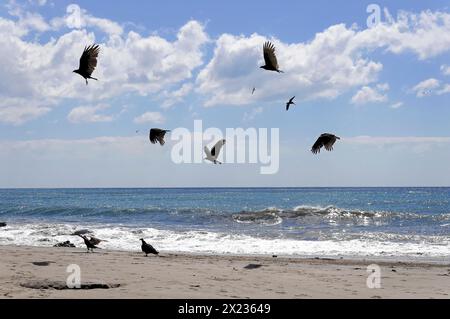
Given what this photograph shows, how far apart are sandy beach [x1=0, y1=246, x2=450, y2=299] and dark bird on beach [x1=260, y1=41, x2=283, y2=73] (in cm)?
342

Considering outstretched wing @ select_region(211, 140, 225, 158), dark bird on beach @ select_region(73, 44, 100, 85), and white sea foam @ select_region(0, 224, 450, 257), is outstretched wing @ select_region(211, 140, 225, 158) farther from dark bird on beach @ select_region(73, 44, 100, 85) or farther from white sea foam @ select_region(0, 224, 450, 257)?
white sea foam @ select_region(0, 224, 450, 257)

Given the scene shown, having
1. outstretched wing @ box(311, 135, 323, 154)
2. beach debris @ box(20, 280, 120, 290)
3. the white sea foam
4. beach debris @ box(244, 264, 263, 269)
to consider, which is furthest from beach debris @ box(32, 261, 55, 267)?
the white sea foam

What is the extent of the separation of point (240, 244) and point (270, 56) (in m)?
10.3

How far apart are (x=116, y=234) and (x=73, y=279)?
527 inches

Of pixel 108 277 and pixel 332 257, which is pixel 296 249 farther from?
pixel 108 277

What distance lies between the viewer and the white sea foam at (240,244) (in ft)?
54.5

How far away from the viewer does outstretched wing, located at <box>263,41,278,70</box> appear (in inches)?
370

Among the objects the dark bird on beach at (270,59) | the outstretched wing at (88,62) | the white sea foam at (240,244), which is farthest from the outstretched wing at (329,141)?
the white sea foam at (240,244)

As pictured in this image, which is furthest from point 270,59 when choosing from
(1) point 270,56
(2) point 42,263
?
(2) point 42,263

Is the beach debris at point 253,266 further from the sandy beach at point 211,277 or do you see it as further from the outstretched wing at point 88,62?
the outstretched wing at point 88,62

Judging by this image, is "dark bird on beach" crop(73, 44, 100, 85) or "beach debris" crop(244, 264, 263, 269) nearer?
"dark bird on beach" crop(73, 44, 100, 85)

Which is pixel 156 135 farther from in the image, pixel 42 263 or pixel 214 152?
pixel 42 263

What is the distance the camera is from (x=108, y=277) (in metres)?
9.49

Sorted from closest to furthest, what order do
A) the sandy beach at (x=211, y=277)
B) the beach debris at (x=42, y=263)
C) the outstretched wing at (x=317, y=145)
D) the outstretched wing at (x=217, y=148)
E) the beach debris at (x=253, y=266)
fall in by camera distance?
1. the sandy beach at (x=211, y=277)
2. the outstretched wing at (x=217, y=148)
3. the outstretched wing at (x=317, y=145)
4. the beach debris at (x=42, y=263)
5. the beach debris at (x=253, y=266)
